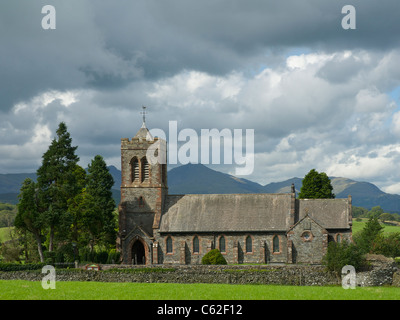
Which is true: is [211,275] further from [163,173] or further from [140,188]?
[163,173]

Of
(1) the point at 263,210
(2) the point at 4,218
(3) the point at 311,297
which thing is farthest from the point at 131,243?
(2) the point at 4,218

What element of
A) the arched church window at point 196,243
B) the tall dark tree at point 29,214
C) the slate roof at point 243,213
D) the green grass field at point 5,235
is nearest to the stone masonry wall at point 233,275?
the tall dark tree at point 29,214

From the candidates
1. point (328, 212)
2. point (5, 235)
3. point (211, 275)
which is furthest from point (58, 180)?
point (5, 235)

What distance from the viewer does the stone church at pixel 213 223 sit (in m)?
59.7

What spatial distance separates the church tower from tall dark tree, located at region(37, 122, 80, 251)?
664 centimetres

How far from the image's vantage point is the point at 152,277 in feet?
149

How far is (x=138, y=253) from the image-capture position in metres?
64.4

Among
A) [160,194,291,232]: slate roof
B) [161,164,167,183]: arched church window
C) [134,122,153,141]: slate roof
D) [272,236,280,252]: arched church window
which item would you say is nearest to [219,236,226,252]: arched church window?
[160,194,291,232]: slate roof

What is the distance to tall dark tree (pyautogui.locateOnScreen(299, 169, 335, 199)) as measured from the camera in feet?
256

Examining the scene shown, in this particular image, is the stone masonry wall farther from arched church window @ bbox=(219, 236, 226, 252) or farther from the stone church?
the stone church

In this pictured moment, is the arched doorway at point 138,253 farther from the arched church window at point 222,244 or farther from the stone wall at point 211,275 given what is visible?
the stone wall at point 211,275

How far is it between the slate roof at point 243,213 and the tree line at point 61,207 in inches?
385
